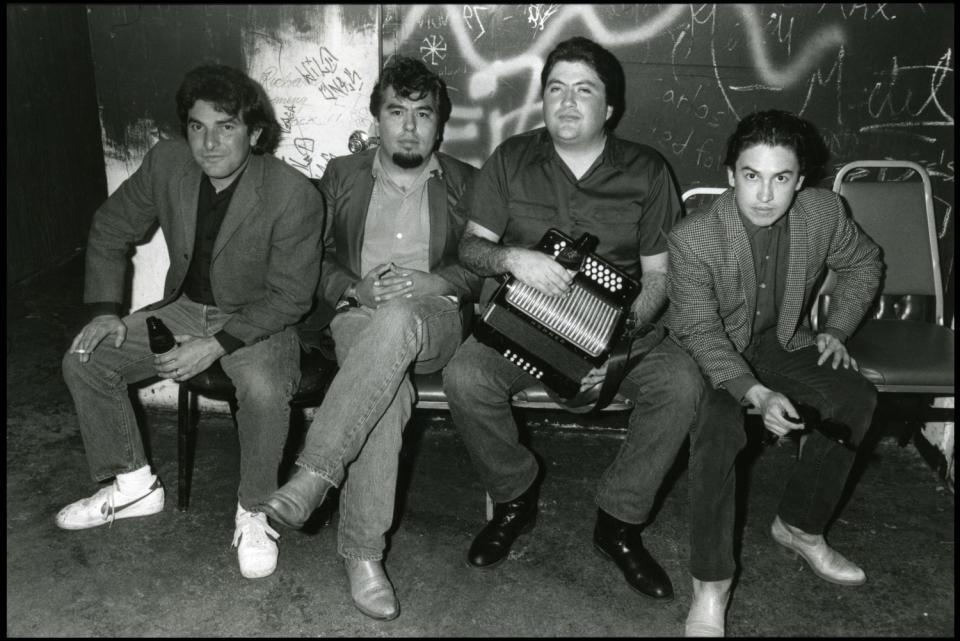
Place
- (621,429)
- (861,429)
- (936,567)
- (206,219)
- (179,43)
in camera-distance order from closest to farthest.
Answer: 1. (861,429)
2. (936,567)
3. (206,219)
4. (179,43)
5. (621,429)

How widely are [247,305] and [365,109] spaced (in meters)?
1.22

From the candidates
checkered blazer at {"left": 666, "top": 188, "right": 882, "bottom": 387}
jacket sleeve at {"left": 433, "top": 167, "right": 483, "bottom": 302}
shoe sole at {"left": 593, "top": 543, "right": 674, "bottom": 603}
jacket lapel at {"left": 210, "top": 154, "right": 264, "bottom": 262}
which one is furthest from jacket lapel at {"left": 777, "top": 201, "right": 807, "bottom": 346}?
jacket lapel at {"left": 210, "top": 154, "right": 264, "bottom": 262}

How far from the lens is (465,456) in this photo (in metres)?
4.02

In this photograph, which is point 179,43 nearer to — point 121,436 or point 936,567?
point 121,436

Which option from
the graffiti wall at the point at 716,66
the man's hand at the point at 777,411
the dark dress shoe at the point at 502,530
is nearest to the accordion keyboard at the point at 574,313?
the man's hand at the point at 777,411

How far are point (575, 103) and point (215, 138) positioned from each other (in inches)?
59.7

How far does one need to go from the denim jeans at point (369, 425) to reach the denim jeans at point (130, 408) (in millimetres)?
355

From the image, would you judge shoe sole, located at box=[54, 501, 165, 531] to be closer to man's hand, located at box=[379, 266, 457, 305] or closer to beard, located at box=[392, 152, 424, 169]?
man's hand, located at box=[379, 266, 457, 305]

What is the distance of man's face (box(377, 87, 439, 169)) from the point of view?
341 cm

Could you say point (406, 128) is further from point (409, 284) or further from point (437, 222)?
point (409, 284)

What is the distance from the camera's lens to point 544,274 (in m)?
3.00

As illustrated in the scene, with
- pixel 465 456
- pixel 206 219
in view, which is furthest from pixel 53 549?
pixel 465 456

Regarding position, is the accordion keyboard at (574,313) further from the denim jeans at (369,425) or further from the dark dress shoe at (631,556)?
the dark dress shoe at (631,556)

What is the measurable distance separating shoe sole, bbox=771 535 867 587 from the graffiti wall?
1.90m
